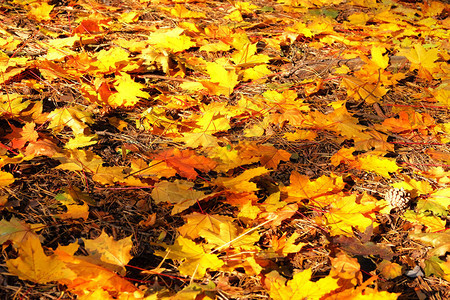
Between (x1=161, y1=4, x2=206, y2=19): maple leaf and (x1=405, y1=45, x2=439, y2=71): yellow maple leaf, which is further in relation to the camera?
(x1=161, y1=4, x2=206, y2=19): maple leaf

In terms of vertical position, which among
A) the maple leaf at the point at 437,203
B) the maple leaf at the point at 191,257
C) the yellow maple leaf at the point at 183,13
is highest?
the yellow maple leaf at the point at 183,13

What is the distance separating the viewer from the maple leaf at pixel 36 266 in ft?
4.03

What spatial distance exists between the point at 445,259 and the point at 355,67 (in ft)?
4.94

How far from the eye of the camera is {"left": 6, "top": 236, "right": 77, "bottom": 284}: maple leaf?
123 cm

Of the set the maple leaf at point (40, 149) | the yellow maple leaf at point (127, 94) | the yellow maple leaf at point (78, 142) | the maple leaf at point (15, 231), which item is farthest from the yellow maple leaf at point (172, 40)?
the maple leaf at point (15, 231)

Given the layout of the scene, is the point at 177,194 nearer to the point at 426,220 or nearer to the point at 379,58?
the point at 426,220

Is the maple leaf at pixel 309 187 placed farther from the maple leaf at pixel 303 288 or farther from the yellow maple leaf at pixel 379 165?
the maple leaf at pixel 303 288

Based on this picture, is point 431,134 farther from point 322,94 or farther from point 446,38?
point 446,38

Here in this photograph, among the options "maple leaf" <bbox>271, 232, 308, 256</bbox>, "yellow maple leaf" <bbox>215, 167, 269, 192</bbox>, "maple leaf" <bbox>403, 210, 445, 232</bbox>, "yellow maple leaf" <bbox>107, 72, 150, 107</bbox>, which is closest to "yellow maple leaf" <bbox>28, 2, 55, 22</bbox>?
"yellow maple leaf" <bbox>107, 72, 150, 107</bbox>

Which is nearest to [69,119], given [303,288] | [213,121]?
[213,121]

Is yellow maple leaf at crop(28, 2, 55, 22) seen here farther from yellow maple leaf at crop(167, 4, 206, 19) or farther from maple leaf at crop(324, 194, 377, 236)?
maple leaf at crop(324, 194, 377, 236)

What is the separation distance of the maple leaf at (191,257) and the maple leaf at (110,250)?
112 mm

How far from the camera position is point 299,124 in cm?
215

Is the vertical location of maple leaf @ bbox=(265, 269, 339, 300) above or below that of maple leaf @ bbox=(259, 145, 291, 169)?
below
